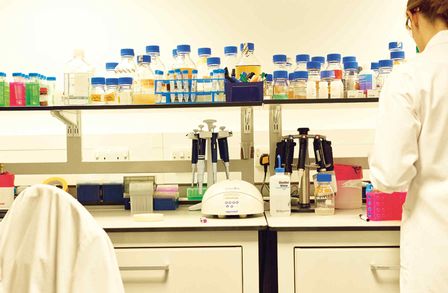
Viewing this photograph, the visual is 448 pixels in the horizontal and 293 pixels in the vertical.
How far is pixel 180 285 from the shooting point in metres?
1.95

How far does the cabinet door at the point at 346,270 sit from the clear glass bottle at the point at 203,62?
34.3 inches

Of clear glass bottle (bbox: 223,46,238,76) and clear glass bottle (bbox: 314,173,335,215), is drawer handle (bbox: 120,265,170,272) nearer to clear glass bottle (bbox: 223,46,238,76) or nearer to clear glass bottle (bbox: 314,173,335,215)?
clear glass bottle (bbox: 314,173,335,215)

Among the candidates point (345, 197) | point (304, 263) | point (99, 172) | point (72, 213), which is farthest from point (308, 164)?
point (72, 213)

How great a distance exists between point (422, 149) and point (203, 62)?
3.60ft

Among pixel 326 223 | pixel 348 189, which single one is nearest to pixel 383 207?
pixel 326 223

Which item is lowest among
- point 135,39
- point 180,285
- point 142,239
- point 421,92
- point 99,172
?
point 180,285

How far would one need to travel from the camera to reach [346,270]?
1931 millimetres

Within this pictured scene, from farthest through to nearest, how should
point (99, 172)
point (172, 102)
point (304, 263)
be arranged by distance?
1. point (99, 172)
2. point (172, 102)
3. point (304, 263)

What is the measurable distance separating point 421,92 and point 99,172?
1.57 m

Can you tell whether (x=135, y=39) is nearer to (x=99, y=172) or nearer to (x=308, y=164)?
(x=99, y=172)

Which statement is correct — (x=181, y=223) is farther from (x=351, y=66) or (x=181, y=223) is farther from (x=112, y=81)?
(x=351, y=66)

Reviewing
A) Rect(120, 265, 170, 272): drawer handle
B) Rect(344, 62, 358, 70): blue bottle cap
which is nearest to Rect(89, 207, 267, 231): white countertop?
Rect(120, 265, 170, 272): drawer handle

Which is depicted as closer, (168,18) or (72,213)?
(72,213)

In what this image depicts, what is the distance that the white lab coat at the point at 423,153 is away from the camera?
157 cm
